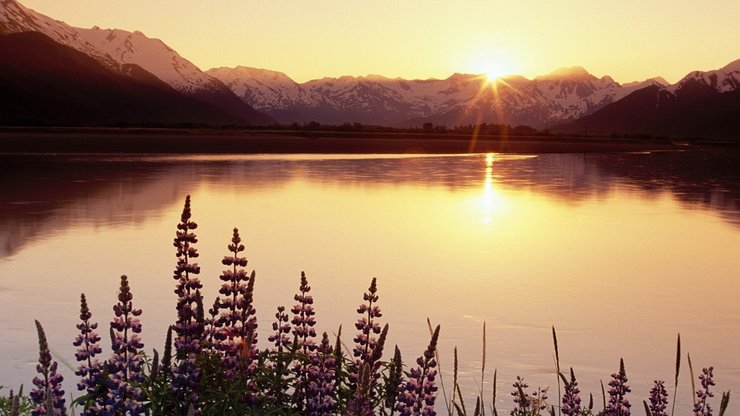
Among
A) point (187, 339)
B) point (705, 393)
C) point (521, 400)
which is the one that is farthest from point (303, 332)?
point (705, 393)

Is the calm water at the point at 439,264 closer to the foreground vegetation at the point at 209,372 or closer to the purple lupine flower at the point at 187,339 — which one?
the foreground vegetation at the point at 209,372

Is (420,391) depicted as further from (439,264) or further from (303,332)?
(439,264)

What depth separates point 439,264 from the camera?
1769cm

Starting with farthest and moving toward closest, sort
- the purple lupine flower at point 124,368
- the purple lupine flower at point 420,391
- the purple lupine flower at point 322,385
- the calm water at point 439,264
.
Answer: the calm water at point 439,264 < the purple lupine flower at point 322,385 < the purple lupine flower at point 420,391 < the purple lupine flower at point 124,368

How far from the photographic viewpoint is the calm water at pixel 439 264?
10883 mm

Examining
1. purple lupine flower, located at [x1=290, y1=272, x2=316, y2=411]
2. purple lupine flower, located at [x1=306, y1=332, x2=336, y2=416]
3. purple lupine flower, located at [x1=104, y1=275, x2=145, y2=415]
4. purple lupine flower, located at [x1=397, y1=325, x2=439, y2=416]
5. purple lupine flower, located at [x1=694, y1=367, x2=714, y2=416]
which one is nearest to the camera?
purple lupine flower, located at [x1=104, y1=275, x2=145, y2=415]

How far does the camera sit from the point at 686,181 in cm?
4550

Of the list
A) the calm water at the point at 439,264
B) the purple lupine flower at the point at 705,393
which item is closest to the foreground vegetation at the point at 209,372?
the purple lupine flower at the point at 705,393

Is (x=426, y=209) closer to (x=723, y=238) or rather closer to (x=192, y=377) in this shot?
(x=723, y=238)

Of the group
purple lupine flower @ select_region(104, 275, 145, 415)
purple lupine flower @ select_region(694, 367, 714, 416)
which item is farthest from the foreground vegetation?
purple lupine flower @ select_region(694, 367, 714, 416)

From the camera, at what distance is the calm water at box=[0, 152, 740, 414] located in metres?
10.9

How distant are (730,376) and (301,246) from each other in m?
11.3

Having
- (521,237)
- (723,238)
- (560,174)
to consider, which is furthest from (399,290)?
(560,174)

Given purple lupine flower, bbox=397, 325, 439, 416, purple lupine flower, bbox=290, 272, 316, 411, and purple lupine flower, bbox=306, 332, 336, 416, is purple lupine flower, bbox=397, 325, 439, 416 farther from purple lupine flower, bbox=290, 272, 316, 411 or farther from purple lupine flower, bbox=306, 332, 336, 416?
purple lupine flower, bbox=290, 272, 316, 411
